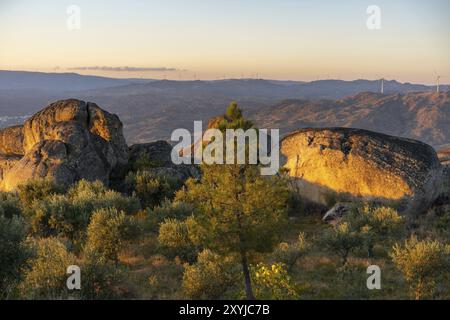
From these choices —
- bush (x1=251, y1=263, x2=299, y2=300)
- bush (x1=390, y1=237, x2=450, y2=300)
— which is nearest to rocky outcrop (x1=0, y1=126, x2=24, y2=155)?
bush (x1=251, y1=263, x2=299, y2=300)

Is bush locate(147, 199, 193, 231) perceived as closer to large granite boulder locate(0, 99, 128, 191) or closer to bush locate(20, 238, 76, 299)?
large granite boulder locate(0, 99, 128, 191)

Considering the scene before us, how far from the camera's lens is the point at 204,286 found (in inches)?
578

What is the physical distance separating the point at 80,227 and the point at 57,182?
320 inches

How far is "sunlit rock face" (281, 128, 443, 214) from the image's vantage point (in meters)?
27.3

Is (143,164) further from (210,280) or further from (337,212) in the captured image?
(210,280)

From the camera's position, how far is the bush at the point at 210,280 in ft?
48.2

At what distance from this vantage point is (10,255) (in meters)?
14.1

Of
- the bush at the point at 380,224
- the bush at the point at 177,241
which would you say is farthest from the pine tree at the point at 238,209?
the bush at the point at 380,224

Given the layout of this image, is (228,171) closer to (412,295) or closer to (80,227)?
(412,295)

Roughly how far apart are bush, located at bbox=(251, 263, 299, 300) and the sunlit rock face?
1461 cm

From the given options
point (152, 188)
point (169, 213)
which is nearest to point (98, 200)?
point (169, 213)

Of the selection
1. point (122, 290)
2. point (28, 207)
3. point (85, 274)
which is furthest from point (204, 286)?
point (28, 207)

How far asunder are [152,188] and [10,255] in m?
17.8
